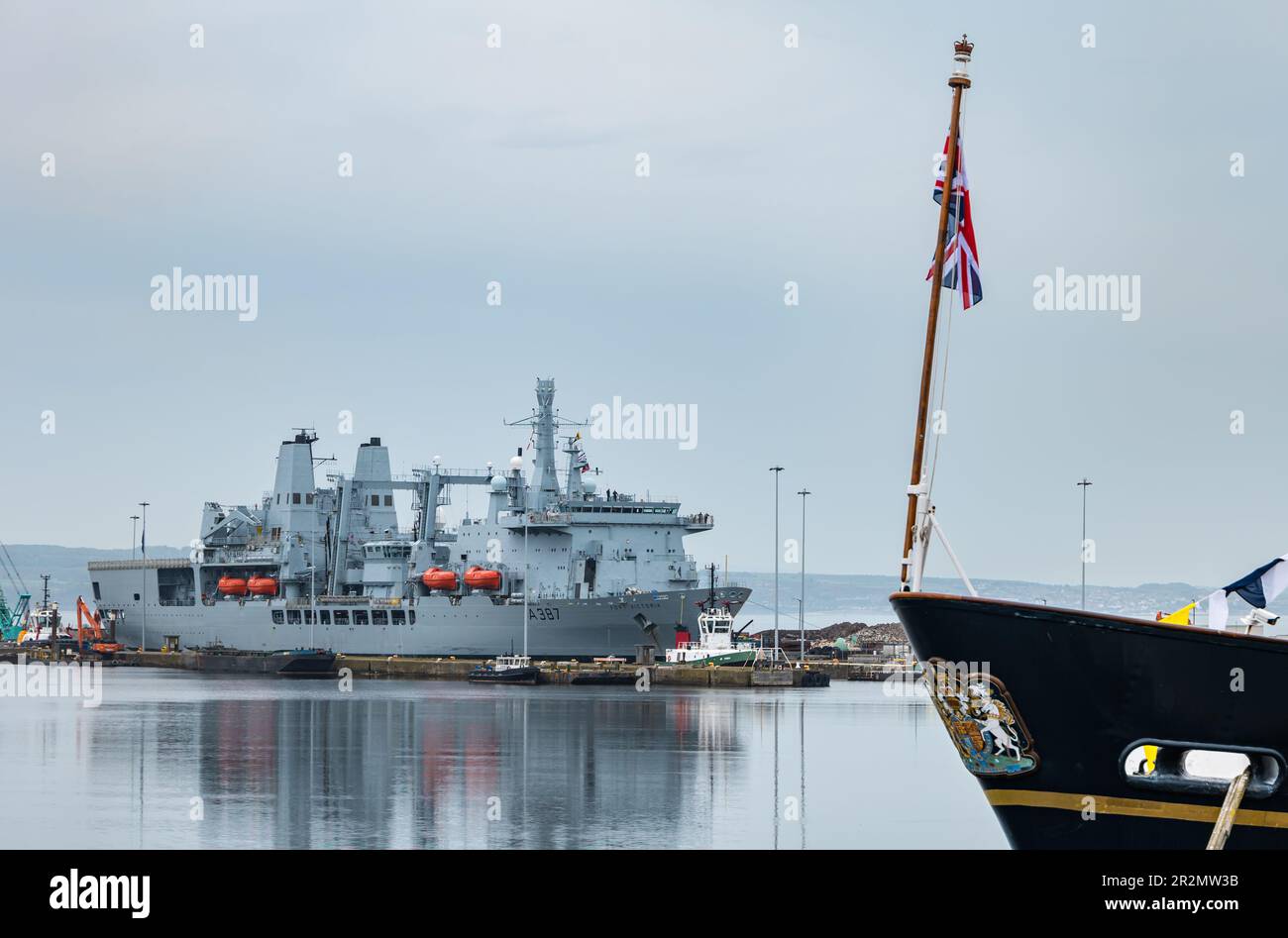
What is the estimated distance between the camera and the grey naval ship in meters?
91.5

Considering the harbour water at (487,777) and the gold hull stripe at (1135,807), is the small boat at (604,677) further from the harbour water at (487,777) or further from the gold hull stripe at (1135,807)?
the gold hull stripe at (1135,807)

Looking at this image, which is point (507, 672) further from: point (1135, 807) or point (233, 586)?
point (1135, 807)

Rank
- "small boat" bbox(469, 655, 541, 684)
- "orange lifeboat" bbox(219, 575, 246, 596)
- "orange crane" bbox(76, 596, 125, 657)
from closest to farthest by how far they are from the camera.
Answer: "small boat" bbox(469, 655, 541, 684) < "orange lifeboat" bbox(219, 575, 246, 596) < "orange crane" bbox(76, 596, 125, 657)

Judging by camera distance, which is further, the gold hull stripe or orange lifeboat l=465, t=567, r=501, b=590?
orange lifeboat l=465, t=567, r=501, b=590

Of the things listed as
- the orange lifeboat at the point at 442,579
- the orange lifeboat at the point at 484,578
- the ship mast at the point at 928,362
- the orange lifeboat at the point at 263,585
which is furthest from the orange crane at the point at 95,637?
the ship mast at the point at 928,362

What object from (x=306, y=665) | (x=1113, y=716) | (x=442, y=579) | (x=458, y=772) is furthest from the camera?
(x=306, y=665)

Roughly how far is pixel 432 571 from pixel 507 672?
1440 cm

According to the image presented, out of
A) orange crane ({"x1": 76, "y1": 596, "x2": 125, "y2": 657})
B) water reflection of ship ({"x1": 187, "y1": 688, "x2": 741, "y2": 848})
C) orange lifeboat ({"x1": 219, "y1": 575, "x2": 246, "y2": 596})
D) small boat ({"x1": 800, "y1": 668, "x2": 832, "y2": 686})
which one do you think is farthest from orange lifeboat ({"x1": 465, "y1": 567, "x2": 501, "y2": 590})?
orange crane ({"x1": 76, "y1": 596, "x2": 125, "y2": 657})

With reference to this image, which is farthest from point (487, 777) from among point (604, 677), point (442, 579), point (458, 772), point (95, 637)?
point (95, 637)

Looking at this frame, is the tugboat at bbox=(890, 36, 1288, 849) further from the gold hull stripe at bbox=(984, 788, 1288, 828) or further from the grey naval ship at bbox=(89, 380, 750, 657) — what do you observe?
the grey naval ship at bbox=(89, 380, 750, 657)

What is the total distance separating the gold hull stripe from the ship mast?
2.51m

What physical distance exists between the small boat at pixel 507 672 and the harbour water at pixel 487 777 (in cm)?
1333

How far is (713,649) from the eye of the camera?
8669 centimetres
